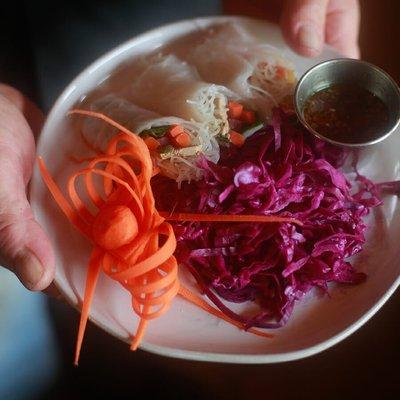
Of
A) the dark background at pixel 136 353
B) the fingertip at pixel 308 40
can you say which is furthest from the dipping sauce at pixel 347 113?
the dark background at pixel 136 353

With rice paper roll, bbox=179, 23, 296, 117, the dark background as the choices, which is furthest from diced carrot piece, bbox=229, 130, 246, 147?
the dark background

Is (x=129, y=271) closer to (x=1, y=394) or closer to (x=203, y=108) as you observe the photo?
(x=203, y=108)

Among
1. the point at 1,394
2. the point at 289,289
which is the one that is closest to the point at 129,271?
the point at 289,289

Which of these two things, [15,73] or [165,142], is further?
[15,73]

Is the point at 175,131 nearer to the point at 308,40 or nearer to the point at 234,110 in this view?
the point at 234,110

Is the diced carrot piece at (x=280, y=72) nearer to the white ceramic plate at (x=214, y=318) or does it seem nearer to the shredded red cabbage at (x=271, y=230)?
the shredded red cabbage at (x=271, y=230)
